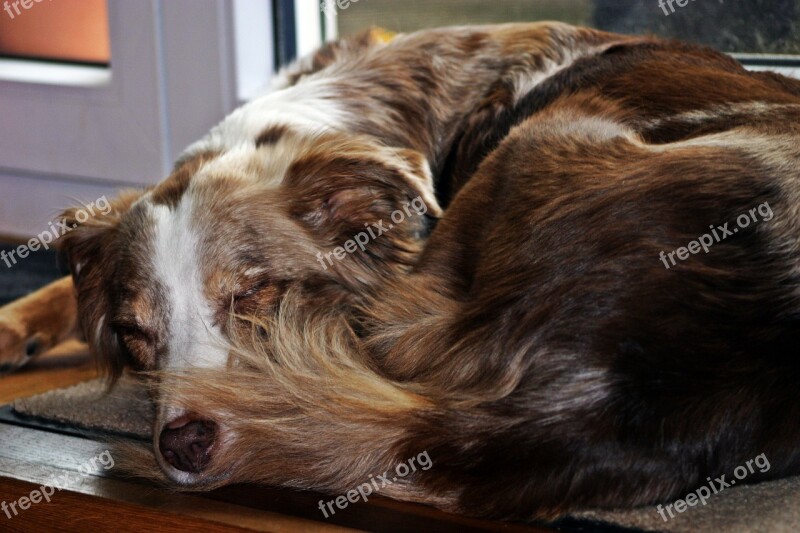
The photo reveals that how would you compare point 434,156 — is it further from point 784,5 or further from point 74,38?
point 74,38

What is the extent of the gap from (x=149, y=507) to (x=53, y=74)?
2200 mm

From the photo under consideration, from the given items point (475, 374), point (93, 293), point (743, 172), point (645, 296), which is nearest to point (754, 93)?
point (743, 172)

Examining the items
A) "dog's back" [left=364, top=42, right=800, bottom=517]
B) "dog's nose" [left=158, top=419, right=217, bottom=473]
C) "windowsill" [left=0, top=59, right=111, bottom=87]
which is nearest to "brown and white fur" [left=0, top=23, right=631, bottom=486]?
"dog's nose" [left=158, top=419, right=217, bottom=473]

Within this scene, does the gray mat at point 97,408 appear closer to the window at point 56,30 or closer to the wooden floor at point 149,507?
the wooden floor at point 149,507

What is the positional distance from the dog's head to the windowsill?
113cm

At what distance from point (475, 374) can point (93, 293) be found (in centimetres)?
109

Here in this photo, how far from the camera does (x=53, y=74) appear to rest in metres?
3.33

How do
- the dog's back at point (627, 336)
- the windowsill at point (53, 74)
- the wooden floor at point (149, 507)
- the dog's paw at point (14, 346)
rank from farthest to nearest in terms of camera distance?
the windowsill at point (53, 74)
the dog's paw at point (14, 346)
the wooden floor at point (149, 507)
the dog's back at point (627, 336)

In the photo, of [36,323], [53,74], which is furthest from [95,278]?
[53,74]

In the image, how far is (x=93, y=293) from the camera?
2215 millimetres

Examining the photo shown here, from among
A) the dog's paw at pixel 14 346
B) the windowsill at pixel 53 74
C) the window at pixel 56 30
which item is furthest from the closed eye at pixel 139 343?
the window at pixel 56 30

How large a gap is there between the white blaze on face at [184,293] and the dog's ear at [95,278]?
23cm

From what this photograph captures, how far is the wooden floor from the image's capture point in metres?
1.45

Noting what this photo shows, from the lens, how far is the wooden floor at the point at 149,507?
1450mm
